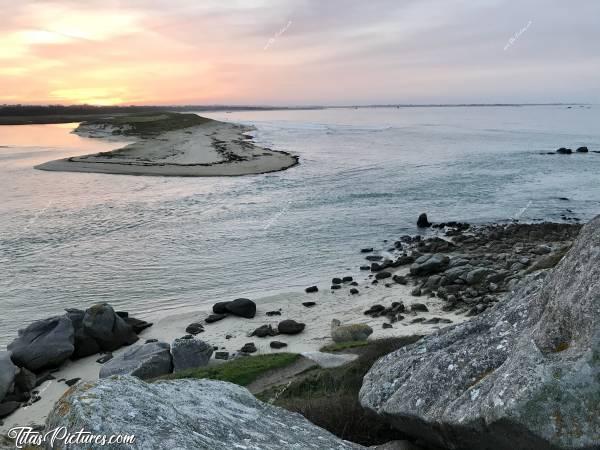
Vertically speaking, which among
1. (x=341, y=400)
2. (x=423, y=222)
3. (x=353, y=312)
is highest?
(x=341, y=400)

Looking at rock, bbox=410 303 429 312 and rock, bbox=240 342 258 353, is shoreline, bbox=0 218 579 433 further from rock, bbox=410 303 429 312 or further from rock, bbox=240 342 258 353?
rock, bbox=240 342 258 353

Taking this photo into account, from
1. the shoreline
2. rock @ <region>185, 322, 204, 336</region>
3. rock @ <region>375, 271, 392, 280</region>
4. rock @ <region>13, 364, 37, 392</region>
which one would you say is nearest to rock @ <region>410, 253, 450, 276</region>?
the shoreline

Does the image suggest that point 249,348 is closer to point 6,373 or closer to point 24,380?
point 24,380

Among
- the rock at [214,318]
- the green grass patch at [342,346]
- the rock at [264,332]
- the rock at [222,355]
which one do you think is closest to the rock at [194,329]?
the rock at [214,318]

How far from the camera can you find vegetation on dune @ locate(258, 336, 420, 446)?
721 cm

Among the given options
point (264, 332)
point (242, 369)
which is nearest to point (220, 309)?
point (264, 332)

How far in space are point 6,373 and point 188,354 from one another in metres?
4.91

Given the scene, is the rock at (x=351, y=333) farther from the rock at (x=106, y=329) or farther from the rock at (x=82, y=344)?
the rock at (x=82, y=344)

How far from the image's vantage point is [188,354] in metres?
15.2

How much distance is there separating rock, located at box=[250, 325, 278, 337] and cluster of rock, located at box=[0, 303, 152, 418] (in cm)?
424

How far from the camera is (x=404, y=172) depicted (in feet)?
201

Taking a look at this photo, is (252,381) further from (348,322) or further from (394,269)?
(394,269)

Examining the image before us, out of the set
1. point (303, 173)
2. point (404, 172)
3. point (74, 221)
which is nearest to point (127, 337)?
point (74, 221)

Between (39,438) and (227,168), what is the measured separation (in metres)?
58.6
